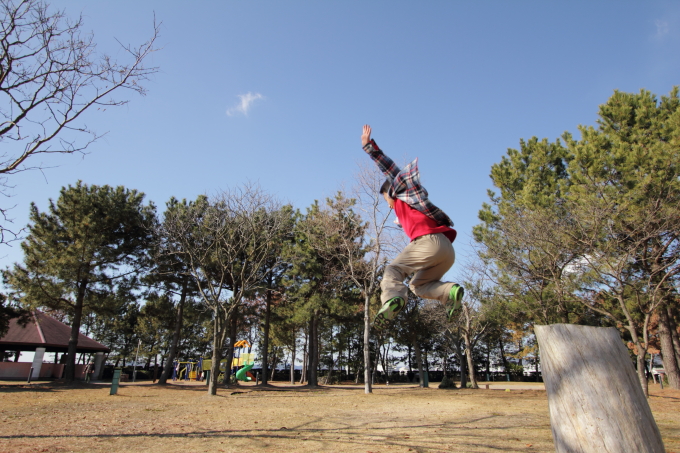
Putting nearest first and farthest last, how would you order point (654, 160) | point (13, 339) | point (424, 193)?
1. point (424, 193)
2. point (654, 160)
3. point (13, 339)

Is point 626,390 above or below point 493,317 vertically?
below

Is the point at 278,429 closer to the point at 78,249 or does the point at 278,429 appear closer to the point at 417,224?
the point at 417,224

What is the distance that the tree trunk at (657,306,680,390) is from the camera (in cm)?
1792

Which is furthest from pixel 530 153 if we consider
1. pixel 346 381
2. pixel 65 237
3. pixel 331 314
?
pixel 346 381

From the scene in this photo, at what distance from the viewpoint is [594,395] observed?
289cm

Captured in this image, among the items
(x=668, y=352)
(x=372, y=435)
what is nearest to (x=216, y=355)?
(x=372, y=435)

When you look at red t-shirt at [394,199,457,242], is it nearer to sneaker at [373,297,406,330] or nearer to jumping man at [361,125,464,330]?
jumping man at [361,125,464,330]

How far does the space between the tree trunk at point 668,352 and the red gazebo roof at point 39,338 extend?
3403 centimetres

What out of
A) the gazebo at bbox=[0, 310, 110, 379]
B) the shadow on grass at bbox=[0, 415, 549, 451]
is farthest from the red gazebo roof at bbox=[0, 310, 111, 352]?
the shadow on grass at bbox=[0, 415, 549, 451]

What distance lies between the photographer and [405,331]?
34.3 m

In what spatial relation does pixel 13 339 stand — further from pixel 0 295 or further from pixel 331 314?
pixel 331 314

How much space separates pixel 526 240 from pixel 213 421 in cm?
1279

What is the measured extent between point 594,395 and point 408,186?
255cm

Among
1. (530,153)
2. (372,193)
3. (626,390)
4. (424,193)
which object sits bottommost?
(626,390)
